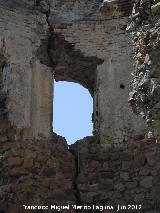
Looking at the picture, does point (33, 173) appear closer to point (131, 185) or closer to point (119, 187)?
point (119, 187)

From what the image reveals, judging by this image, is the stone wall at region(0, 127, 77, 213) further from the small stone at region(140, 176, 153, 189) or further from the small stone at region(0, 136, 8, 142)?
the small stone at region(140, 176, 153, 189)

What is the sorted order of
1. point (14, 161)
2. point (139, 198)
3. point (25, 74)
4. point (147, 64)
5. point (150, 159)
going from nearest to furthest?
point (147, 64) < point (139, 198) < point (14, 161) < point (150, 159) < point (25, 74)

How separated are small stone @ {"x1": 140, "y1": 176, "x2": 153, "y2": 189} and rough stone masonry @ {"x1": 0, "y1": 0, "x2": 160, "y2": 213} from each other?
2 centimetres

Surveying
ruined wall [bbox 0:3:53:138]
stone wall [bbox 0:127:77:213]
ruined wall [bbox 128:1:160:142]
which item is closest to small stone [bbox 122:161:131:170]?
stone wall [bbox 0:127:77:213]

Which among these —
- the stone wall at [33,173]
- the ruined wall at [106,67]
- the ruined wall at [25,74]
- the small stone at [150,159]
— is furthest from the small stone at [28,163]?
the small stone at [150,159]

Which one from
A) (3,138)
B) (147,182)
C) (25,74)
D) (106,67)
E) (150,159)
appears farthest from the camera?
(106,67)

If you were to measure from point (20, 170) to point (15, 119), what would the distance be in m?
0.93

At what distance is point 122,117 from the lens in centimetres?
1033

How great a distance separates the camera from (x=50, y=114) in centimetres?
1044

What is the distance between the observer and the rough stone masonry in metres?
9.51

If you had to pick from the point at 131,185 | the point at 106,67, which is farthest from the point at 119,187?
the point at 106,67

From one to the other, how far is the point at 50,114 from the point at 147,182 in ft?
7.35

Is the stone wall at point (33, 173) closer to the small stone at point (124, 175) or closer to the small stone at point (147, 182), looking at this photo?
the small stone at point (124, 175)

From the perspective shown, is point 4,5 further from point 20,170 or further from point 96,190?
point 96,190
